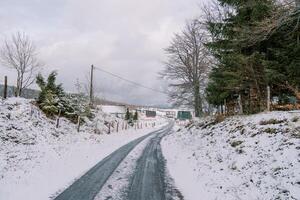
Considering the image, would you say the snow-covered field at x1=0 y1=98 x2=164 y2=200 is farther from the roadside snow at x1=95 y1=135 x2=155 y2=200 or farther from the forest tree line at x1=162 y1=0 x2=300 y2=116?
the forest tree line at x1=162 y1=0 x2=300 y2=116

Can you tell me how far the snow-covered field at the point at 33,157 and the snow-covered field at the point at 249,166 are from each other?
3930 mm

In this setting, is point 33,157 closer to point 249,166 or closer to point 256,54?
point 249,166

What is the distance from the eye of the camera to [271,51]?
1510 cm

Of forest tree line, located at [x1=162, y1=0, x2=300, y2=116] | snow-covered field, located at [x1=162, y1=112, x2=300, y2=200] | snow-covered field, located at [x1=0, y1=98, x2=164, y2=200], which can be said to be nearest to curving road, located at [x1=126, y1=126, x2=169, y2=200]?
snow-covered field, located at [x1=162, y1=112, x2=300, y2=200]

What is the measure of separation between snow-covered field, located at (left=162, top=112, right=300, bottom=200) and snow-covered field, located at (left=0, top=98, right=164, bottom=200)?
3930mm

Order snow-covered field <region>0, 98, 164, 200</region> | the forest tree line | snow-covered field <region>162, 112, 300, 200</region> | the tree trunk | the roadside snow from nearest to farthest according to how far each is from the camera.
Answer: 1. snow-covered field <region>162, 112, 300, 200</region>
2. the roadside snow
3. snow-covered field <region>0, 98, 164, 200</region>
4. the forest tree line
5. the tree trunk

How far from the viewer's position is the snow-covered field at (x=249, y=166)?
6535 millimetres

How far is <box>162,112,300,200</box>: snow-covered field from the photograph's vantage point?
21.4 feet

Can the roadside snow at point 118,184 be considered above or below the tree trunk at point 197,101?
below

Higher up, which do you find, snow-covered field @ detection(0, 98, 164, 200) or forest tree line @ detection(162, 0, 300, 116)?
forest tree line @ detection(162, 0, 300, 116)

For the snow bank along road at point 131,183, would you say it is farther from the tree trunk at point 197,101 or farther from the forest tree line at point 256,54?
the tree trunk at point 197,101

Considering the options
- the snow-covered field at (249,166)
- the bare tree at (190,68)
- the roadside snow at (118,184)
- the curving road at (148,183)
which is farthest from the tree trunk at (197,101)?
the roadside snow at (118,184)

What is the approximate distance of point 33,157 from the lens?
12227 mm

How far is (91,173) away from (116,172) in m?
0.93
